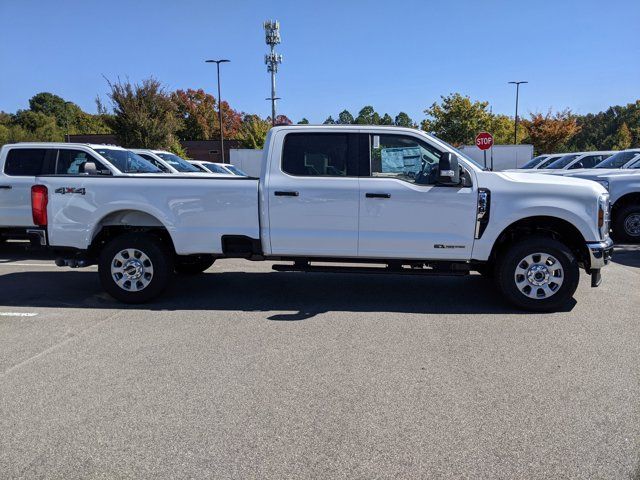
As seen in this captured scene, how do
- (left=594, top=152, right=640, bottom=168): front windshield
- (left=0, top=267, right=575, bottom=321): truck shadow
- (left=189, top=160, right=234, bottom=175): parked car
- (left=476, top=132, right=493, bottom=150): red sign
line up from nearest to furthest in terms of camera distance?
(left=0, top=267, right=575, bottom=321): truck shadow → (left=594, top=152, right=640, bottom=168): front windshield → (left=189, top=160, right=234, bottom=175): parked car → (left=476, top=132, right=493, bottom=150): red sign

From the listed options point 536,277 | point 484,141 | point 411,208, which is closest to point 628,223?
point 536,277

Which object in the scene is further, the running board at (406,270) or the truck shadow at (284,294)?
the truck shadow at (284,294)

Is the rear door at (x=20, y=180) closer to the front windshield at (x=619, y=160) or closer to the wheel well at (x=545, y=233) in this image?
the wheel well at (x=545, y=233)

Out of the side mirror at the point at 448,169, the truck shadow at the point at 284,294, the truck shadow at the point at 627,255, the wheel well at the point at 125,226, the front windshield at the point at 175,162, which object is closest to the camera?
the side mirror at the point at 448,169

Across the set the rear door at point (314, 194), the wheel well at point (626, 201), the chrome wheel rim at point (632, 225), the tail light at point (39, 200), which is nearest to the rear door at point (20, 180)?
the tail light at point (39, 200)

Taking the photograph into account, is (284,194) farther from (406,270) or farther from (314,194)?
(406,270)

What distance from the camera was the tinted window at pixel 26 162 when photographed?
9.59m

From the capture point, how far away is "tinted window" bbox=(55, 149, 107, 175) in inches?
380

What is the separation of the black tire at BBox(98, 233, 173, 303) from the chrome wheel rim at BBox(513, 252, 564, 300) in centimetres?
417

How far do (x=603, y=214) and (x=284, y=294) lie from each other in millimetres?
3960

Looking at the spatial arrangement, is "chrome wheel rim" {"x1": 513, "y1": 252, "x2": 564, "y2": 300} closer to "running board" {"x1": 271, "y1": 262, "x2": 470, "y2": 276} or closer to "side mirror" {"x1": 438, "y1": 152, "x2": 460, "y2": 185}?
"running board" {"x1": 271, "y1": 262, "x2": 470, "y2": 276}

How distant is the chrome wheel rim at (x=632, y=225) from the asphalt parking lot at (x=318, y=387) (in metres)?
5.08

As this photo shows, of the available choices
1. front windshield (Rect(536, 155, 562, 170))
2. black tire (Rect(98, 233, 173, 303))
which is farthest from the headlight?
front windshield (Rect(536, 155, 562, 170))

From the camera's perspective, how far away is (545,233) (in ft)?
20.0
